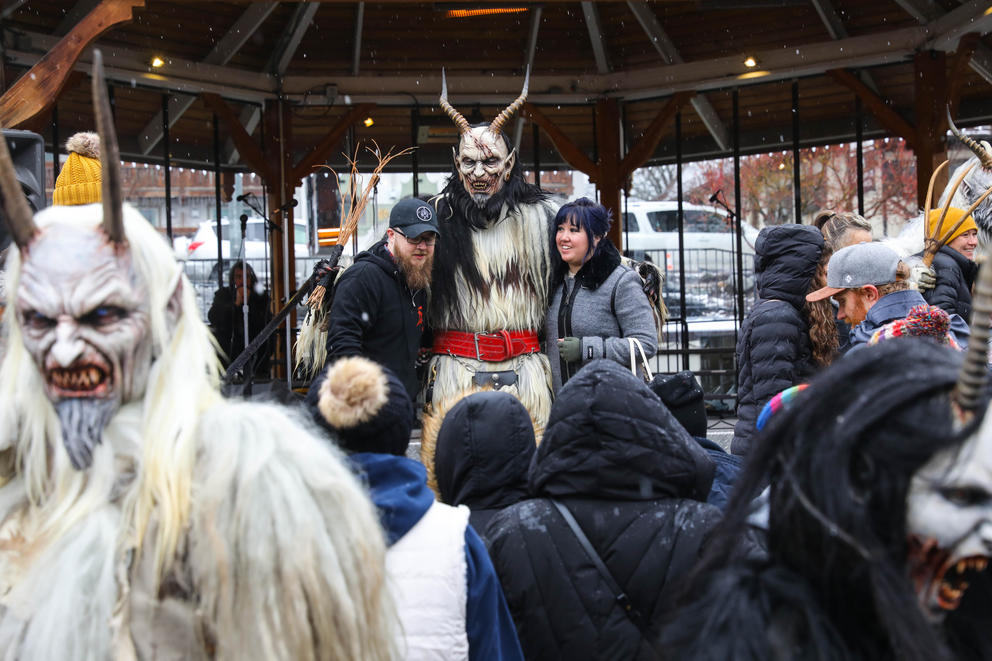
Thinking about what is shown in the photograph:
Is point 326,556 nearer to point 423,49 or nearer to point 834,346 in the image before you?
point 834,346

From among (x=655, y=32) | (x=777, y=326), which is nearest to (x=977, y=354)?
(x=777, y=326)

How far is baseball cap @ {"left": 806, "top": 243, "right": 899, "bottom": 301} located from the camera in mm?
2938

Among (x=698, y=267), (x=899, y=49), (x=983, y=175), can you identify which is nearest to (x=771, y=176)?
(x=698, y=267)

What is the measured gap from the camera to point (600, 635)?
207 centimetres

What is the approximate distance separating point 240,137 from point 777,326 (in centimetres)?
657

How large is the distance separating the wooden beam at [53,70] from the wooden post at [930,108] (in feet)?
19.9

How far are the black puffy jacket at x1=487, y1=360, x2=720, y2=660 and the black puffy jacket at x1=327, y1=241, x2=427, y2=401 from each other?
173cm

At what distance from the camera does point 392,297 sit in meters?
3.84

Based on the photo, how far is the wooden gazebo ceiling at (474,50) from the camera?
845 cm

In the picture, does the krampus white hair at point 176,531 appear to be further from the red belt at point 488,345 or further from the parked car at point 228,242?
the parked car at point 228,242

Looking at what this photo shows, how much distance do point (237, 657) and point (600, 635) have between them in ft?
3.14

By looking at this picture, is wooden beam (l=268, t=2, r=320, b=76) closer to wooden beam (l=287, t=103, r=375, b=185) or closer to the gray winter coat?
wooden beam (l=287, t=103, r=375, b=185)

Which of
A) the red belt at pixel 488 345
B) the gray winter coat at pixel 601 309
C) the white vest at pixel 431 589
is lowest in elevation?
the white vest at pixel 431 589

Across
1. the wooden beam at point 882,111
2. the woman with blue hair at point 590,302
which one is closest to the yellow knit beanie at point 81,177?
the woman with blue hair at point 590,302
